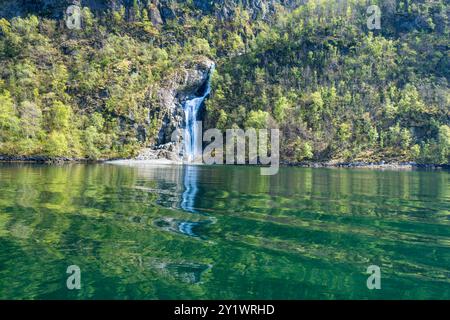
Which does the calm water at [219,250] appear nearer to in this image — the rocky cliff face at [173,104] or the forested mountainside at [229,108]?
the forested mountainside at [229,108]

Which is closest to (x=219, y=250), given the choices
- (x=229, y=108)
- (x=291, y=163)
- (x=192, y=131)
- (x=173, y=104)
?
(x=291, y=163)

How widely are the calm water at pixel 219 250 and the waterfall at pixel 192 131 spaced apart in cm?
14404

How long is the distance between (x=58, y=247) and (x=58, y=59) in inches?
8104

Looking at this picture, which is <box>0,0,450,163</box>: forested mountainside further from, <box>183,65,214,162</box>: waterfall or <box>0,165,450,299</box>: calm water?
<box>0,165,450,299</box>: calm water

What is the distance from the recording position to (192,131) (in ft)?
608

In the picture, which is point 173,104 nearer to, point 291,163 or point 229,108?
point 229,108

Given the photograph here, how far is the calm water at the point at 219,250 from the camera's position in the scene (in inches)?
490

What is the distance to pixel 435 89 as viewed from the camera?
177500 mm

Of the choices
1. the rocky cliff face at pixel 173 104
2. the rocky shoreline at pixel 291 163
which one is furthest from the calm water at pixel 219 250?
the rocky cliff face at pixel 173 104

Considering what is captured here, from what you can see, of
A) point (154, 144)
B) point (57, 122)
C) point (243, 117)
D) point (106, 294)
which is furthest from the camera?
point (243, 117)

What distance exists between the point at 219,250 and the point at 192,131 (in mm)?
169864

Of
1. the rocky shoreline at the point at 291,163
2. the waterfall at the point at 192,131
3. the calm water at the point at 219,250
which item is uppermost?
the waterfall at the point at 192,131
